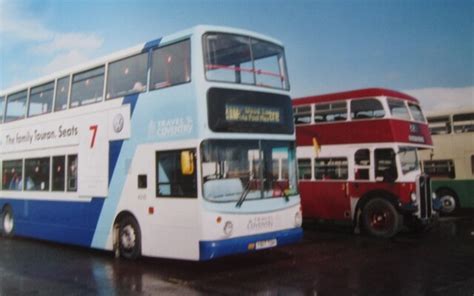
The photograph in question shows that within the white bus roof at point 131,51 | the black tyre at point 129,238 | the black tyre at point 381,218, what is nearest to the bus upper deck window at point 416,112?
the black tyre at point 381,218

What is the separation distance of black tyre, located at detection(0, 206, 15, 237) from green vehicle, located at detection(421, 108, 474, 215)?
14225 millimetres

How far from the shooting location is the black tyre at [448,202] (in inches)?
723

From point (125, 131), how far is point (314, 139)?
6.25 metres

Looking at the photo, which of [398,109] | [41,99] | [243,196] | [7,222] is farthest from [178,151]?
[7,222]

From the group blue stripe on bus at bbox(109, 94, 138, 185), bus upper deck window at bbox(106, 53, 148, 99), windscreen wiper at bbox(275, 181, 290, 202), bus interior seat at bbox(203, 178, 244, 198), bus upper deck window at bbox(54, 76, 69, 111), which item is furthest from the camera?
bus upper deck window at bbox(54, 76, 69, 111)

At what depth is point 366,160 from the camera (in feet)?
43.0

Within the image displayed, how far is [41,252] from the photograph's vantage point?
448 inches

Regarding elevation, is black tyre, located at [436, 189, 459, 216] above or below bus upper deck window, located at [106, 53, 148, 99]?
below

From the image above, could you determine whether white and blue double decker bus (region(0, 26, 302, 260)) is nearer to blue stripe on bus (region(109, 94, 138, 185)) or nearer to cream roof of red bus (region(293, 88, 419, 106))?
blue stripe on bus (region(109, 94, 138, 185))

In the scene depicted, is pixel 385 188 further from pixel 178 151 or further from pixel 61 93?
pixel 61 93

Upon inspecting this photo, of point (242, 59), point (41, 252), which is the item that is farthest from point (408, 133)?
point (41, 252)

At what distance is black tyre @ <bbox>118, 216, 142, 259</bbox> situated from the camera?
31.1ft

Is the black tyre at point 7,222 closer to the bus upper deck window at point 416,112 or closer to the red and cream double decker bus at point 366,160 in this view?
the red and cream double decker bus at point 366,160

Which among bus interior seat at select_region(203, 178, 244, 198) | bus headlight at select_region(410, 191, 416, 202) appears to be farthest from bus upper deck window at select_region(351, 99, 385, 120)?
bus interior seat at select_region(203, 178, 244, 198)
